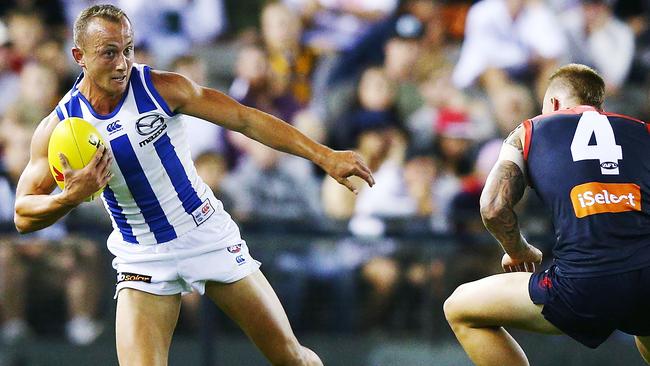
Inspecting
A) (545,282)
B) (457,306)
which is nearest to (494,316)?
(457,306)

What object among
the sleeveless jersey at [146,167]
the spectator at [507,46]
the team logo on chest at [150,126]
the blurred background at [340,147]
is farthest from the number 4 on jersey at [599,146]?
the spectator at [507,46]

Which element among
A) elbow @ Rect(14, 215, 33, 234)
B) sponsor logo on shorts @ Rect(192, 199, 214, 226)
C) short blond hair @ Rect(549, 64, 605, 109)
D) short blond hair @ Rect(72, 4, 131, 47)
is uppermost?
short blond hair @ Rect(72, 4, 131, 47)

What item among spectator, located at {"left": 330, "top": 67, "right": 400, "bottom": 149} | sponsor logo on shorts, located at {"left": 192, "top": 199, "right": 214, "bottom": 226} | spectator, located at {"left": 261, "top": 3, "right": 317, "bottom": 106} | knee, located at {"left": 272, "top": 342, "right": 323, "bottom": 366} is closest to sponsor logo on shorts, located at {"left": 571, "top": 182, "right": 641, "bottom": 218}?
knee, located at {"left": 272, "top": 342, "right": 323, "bottom": 366}

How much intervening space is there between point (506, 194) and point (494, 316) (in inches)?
25.6

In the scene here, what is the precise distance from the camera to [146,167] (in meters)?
5.64

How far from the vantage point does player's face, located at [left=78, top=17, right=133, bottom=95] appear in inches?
212

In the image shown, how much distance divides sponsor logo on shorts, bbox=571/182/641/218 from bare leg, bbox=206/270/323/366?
5.46 feet

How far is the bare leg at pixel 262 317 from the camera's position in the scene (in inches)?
229

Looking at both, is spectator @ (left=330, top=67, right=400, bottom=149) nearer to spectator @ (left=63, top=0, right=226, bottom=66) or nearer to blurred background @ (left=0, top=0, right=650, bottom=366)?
blurred background @ (left=0, top=0, right=650, bottom=366)

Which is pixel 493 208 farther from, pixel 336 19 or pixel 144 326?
pixel 336 19

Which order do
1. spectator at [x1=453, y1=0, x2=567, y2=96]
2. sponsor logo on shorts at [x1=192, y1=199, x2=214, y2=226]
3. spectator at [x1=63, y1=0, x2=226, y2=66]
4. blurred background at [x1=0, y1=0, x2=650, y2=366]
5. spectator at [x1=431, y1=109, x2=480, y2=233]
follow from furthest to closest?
spectator at [x1=453, y1=0, x2=567, y2=96], spectator at [x1=63, y1=0, x2=226, y2=66], spectator at [x1=431, y1=109, x2=480, y2=233], blurred background at [x1=0, y1=0, x2=650, y2=366], sponsor logo on shorts at [x1=192, y1=199, x2=214, y2=226]

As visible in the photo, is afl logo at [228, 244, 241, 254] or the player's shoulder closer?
the player's shoulder

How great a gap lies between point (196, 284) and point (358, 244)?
315 cm

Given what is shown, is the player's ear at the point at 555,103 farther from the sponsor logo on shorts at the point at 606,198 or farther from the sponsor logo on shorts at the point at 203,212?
the sponsor logo on shorts at the point at 203,212
